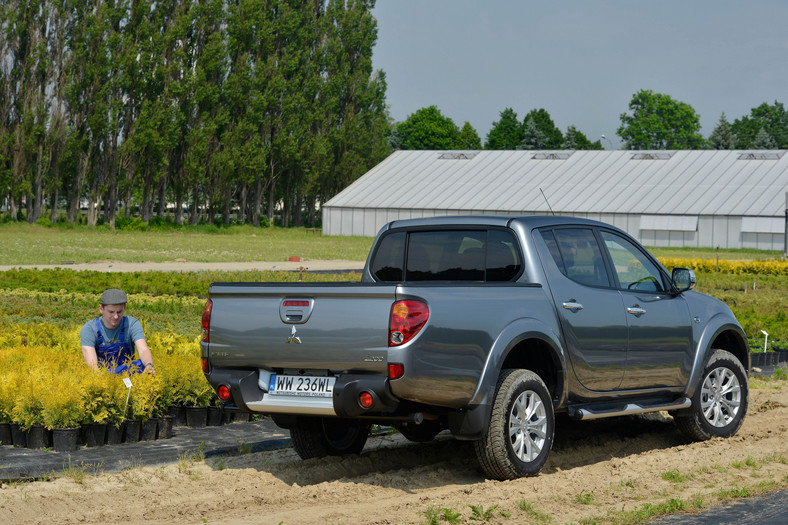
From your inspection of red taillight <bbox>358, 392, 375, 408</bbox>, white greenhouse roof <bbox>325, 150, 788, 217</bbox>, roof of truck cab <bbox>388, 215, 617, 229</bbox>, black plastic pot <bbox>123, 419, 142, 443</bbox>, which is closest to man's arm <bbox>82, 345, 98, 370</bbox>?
black plastic pot <bbox>123, 419, 142, 443</bbox>

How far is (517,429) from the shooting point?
23.7 ft

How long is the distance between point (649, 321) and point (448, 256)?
1.75 m

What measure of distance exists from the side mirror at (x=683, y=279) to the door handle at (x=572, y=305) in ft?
4.44

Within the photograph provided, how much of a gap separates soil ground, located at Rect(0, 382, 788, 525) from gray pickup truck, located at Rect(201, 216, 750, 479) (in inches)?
13.0

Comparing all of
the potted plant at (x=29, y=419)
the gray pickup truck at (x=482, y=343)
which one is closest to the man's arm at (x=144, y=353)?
the potted plant at (x=29, y=419)

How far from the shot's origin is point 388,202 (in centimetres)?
7400

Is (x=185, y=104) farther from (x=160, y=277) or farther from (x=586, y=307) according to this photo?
(x=586, y=307)

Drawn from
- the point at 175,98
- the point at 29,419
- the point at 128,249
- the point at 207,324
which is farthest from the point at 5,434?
the point at 175,98

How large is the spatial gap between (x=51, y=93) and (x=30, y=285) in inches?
1610

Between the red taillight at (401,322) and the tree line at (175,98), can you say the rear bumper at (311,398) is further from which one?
the tree line at (175,98)

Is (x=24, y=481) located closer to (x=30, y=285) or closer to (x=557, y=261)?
(x=557, y=261)

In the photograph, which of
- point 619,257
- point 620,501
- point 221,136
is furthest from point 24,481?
point 221,136

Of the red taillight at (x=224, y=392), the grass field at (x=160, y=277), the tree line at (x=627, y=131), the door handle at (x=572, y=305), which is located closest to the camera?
the red taillight at (x=224, y=392)

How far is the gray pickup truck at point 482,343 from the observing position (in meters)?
6.66
